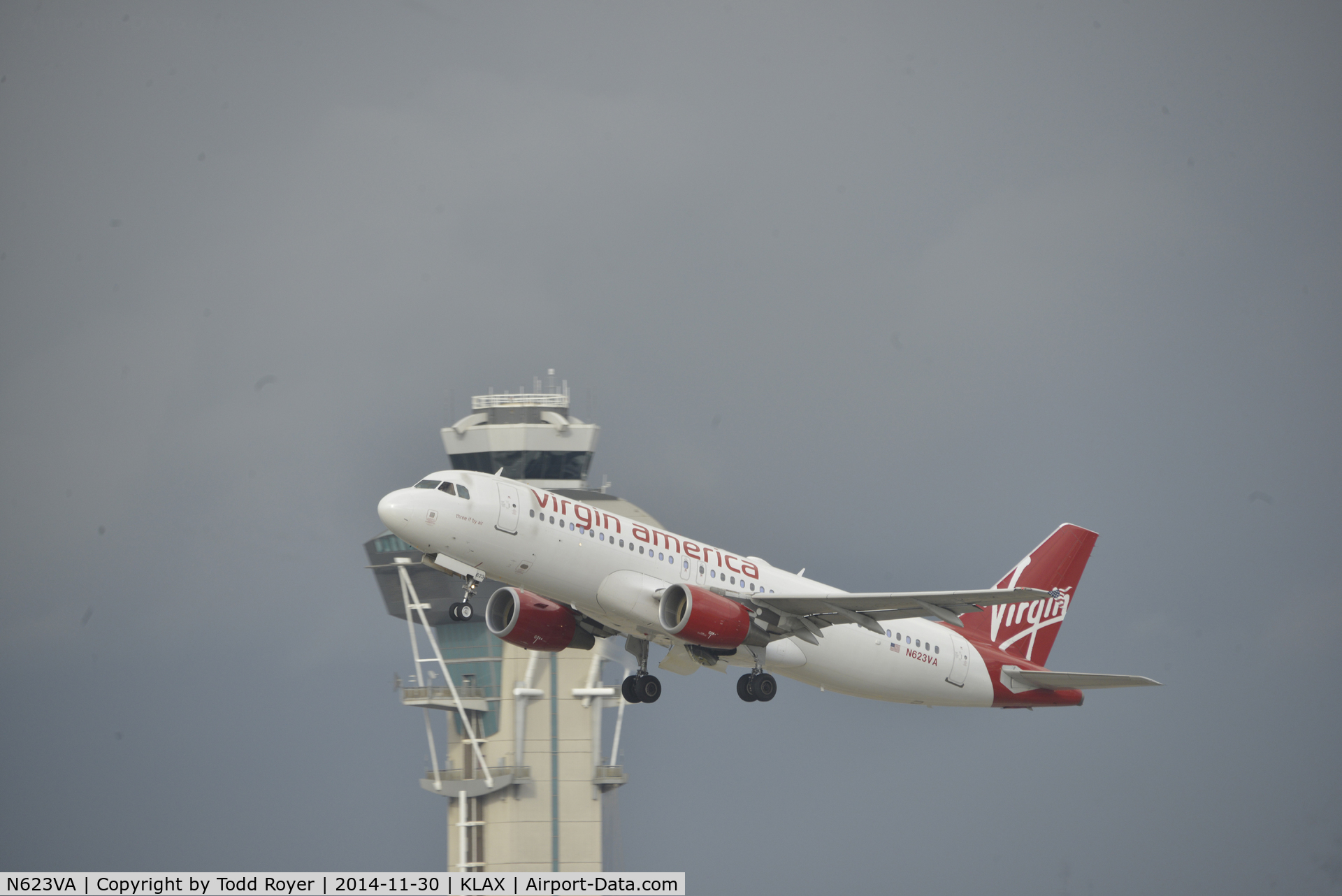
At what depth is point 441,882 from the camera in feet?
194

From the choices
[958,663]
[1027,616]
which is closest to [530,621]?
[958,663]

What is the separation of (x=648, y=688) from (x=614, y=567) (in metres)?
6.19

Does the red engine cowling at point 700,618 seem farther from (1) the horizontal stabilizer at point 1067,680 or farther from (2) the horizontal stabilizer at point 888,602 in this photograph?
(1) the horizontal stabilizer at point 1067,680

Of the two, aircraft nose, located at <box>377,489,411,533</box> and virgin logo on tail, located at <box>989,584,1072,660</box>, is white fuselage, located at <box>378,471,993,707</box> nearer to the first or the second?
aircraft nose, located at <box>377,489,411,533</box>

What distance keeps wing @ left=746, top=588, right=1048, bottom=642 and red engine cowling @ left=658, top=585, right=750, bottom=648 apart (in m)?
1.57

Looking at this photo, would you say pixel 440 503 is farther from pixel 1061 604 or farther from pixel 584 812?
pixel 584 812

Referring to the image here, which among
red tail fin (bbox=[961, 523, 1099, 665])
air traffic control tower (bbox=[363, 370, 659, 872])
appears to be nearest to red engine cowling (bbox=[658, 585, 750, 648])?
red tail fin (bbox=[961, 523, 1099, 665])

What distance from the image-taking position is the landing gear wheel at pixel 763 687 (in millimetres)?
45625

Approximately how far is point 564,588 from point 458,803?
36309 millimetres

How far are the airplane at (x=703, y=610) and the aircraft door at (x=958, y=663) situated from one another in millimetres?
45

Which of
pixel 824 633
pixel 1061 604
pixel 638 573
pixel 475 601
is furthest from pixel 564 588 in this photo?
pixel 475 601

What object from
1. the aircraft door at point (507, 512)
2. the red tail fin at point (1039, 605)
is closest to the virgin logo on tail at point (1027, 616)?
the red tail fin at point (1039, 605)

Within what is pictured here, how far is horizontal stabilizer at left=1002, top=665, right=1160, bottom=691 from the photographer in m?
47.8
